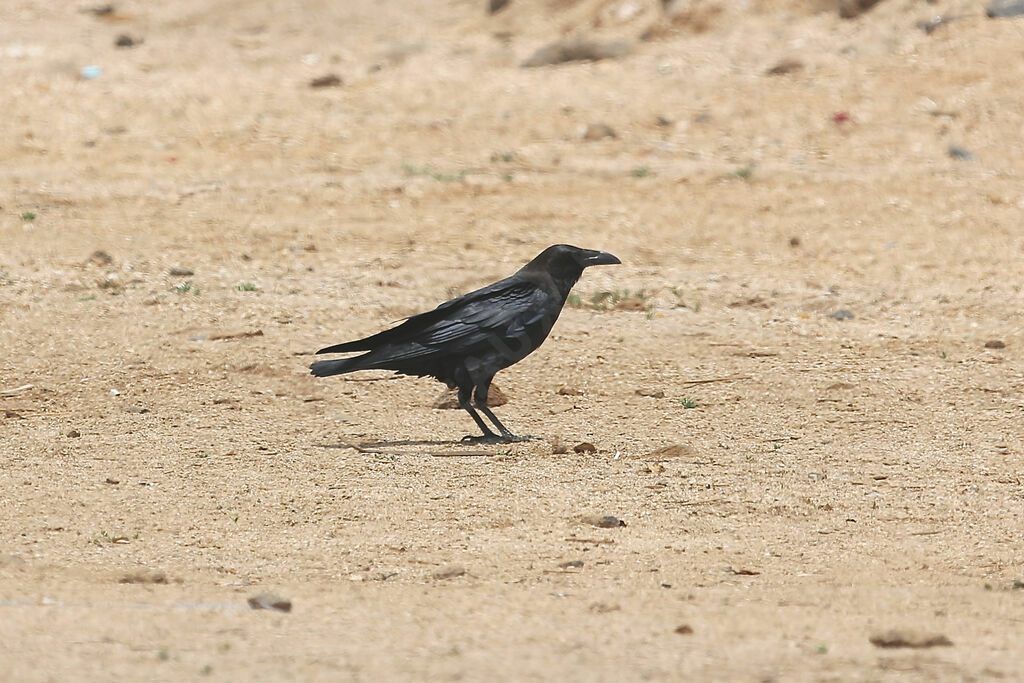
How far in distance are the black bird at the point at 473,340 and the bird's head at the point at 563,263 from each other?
62mm

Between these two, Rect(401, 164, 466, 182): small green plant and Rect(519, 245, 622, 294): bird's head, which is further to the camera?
Rect(401, 164, 466, 182): small green plant

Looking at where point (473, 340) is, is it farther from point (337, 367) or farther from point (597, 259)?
point (597, 259)

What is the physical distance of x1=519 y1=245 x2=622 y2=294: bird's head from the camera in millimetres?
7375

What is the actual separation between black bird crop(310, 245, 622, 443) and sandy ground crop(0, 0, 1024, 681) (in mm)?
338

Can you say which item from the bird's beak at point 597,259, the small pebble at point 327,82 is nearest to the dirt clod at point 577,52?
the small pebble at point 327,82

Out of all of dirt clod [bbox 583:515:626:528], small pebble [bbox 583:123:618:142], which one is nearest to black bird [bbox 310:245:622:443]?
dirt clod [bbox 583:515:626:528]

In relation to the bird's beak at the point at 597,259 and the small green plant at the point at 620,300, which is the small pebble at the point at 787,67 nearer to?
the small green plant at the point at 620,300

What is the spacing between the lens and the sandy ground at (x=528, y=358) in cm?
448

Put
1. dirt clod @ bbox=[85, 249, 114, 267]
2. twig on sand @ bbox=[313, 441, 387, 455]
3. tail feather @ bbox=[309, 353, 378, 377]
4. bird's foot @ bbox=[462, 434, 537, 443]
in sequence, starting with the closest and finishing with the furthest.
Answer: tail feather @ bbox=[309, 353, 378, 377]
twig on sand @ bbox=[313, 441, 387, 455]
bird's foot @ bbox=[462, 434, 537, 443]
dirt clod @ bbox=[85, 249, 114, 267]

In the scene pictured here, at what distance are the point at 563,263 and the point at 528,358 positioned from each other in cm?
157

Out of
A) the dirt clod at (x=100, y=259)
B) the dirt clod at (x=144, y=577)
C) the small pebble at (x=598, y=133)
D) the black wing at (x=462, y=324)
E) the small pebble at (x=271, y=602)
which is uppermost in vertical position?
the small pebble at (x=271, y=602)

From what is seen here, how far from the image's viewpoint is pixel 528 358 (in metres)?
8.90

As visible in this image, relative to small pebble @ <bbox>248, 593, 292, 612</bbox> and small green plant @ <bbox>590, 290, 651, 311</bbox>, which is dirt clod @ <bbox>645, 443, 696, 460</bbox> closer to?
small pebble @ <bbox>248, 593, 292, 612</bbox>

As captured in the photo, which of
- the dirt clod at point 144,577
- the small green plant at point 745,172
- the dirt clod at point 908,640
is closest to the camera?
the dirt clod at point 908,640
